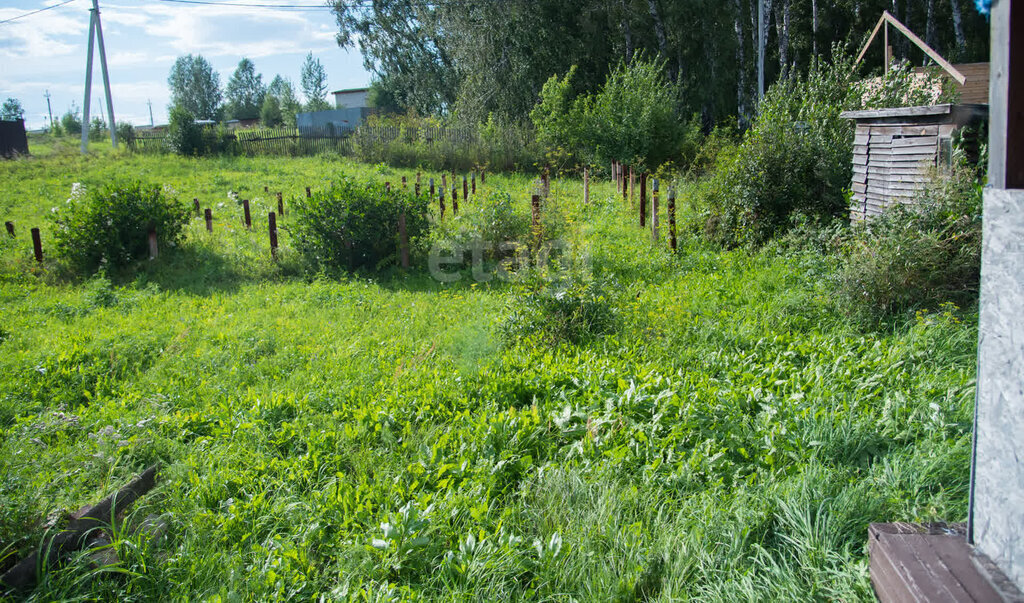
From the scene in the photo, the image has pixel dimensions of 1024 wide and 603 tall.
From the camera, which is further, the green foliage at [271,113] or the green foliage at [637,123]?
the green foliage at [271,113]

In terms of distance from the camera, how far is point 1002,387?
2004mm

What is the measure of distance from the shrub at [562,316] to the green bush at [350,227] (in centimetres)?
459

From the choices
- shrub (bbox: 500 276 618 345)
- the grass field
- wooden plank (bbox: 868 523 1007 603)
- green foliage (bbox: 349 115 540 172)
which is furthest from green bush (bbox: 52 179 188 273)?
green foliage (bbox: 349 115 540 172)

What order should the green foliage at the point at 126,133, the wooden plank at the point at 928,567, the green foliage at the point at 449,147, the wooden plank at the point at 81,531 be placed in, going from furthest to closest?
the green foliage at the point at 126,133
the green foliage at the point at 449,147
the wooden plank at the point at 81,531
the wooden plank at the point at 928,567

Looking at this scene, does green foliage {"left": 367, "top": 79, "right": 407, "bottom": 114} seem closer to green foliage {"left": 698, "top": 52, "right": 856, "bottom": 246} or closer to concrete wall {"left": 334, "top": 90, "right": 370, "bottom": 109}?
concrete wall {"left": 334, "top": 90, "right": 370, "bottom": 109}

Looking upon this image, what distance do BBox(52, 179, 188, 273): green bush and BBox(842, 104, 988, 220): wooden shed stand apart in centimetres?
1076

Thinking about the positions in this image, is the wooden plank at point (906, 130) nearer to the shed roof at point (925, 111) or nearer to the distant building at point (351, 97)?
the shed roof at point (925, 111)

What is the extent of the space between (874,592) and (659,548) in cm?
87

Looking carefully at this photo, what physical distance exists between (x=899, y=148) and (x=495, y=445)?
669 centimetres

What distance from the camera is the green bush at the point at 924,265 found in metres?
5.92

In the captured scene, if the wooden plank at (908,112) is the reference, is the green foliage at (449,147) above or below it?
above

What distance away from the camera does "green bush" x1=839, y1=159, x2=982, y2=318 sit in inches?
233

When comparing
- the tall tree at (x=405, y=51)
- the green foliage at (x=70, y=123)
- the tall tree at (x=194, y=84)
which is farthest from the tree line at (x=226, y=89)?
the tall tree at (x=405, y=51)

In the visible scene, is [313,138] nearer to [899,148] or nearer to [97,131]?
[97,131]
